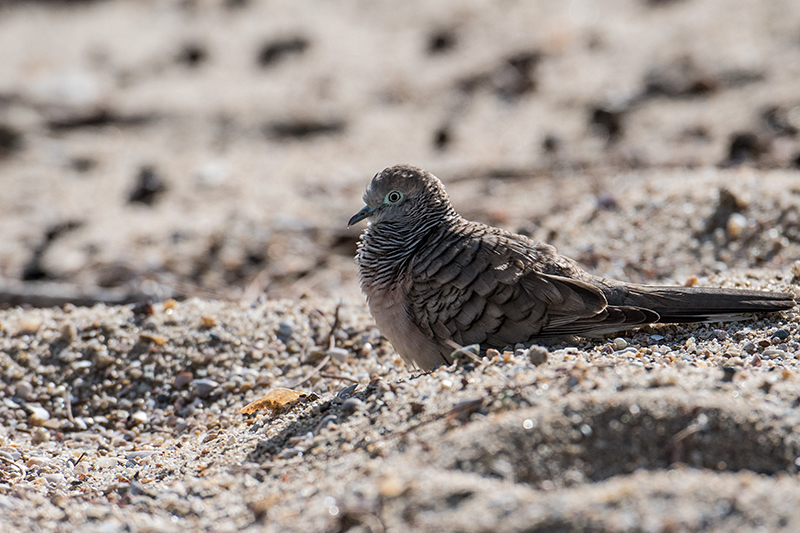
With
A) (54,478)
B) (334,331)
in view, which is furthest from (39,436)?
(334,331)

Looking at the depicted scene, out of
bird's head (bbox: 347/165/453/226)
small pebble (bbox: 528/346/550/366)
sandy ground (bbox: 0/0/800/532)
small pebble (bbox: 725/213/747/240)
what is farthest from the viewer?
small pebble (bbox: 725/213/747/240)

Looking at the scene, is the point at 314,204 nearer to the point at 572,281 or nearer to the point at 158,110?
the point at 158,110

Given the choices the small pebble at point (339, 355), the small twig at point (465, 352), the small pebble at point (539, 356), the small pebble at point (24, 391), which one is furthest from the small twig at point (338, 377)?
the small pebble at point (24, 391)

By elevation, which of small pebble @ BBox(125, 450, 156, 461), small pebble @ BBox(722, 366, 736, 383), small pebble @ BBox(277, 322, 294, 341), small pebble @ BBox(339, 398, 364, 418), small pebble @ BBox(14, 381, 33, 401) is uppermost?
small pebble @ BBox(14, 381, 33, 401)

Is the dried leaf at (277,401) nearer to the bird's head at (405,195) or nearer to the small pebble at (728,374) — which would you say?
the bird's head at (405,195)

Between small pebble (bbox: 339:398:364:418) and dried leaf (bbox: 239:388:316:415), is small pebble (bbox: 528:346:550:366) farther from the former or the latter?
dried leaf (bbox: 239:388:316:415)

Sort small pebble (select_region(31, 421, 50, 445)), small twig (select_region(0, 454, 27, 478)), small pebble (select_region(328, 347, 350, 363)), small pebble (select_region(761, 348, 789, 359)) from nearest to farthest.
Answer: small pebble (select_region(761, 348, 789, 359)), small twig (select_region(0, 454, 27, 478)), small pebble (select_region(31, 421, 50, 445)), small pebble (select_region(328, 347, 350, 363))

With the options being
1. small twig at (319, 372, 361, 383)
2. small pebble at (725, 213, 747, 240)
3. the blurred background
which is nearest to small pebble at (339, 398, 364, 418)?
small twig at (319, 372, 361, 383)
